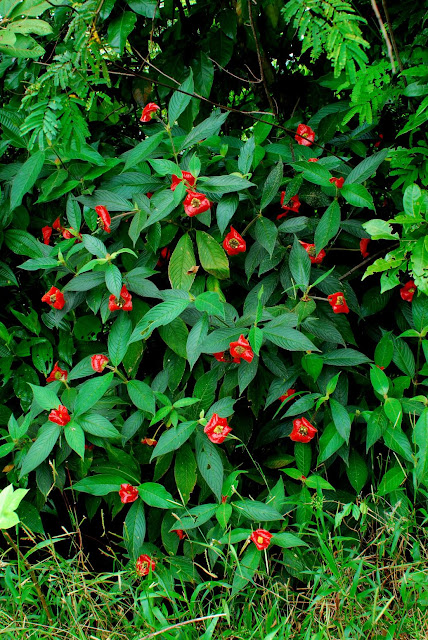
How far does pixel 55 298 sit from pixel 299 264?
2.41ft

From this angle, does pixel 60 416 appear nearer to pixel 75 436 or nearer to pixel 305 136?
pixel 75 436

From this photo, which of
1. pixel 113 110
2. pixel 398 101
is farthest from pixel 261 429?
pixel 113 110

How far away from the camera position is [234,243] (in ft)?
5.73

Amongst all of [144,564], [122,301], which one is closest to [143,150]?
[122,301]

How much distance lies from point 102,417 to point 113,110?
123cm

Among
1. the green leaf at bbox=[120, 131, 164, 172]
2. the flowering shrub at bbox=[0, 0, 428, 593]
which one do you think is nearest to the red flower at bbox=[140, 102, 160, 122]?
the flowering shrub at bbox=[0, 0, 428, 593]

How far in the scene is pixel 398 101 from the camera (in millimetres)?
1878

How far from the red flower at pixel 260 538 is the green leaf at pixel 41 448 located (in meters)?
0.62

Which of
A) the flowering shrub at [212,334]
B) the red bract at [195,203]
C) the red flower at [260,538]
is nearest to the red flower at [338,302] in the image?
the flowering shrub at [212,334]

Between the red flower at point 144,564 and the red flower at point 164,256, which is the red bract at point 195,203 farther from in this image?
the red flower at point 144,564

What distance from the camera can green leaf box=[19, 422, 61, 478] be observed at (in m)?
1.64

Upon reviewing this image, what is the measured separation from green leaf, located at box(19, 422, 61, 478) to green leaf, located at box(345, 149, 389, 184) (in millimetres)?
1139

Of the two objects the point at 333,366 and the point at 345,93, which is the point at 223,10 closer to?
the point at 345,93

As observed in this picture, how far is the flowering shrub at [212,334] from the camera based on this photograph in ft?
5.39
